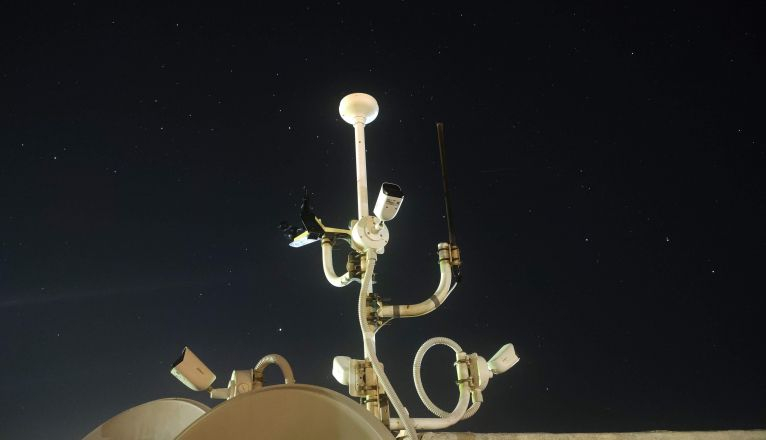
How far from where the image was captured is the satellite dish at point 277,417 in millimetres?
815

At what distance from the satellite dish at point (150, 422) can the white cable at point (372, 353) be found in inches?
22.2

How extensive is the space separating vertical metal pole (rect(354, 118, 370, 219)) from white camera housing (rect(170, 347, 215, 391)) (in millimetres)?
701

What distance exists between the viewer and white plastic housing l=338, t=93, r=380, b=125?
176 centimetres

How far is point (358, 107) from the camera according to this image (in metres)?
1.76

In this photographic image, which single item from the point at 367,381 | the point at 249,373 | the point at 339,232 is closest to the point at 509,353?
the point at 367,381

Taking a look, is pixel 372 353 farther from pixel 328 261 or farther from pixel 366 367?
pixel 328 261

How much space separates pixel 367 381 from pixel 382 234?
43 centimetres

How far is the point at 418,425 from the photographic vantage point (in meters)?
1.47

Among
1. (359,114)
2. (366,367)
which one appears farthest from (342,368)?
(359,114)

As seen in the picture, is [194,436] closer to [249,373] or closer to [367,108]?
[249,373]

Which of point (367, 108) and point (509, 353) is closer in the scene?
point (509, 353)

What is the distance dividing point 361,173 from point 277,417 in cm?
101

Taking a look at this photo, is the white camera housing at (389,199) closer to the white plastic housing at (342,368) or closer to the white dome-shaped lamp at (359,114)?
the white dome-shaped lamp at (359,114)

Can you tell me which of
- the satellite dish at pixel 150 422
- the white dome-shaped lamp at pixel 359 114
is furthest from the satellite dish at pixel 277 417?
the white dome-shaped lamp at pixel 359 114
